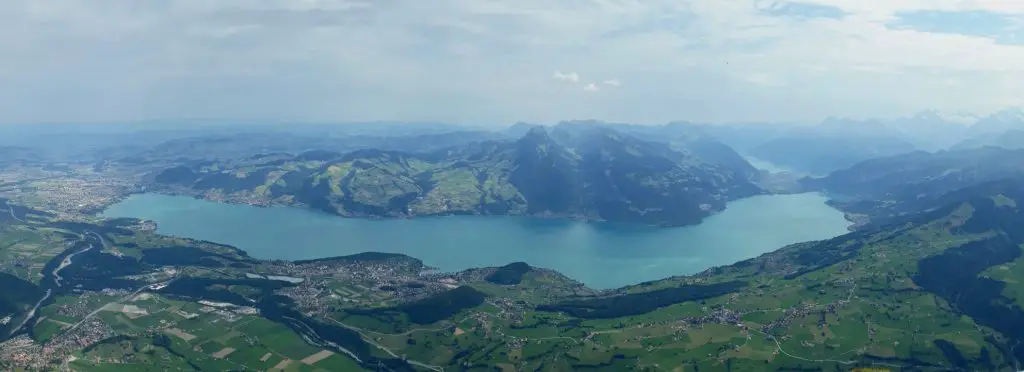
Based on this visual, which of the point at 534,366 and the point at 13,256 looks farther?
the point at 13,256

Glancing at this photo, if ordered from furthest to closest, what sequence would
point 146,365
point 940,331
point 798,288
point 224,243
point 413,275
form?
point 224,243, point 413,275, point 798,288, point 940,331, point 146,365

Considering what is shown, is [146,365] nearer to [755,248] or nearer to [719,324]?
[719,324]

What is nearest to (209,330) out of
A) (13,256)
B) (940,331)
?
(13,256)

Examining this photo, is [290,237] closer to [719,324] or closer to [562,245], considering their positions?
[562,245]

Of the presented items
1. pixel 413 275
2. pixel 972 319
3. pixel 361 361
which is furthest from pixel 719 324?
pixel 413 275

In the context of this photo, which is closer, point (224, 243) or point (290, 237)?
point (224, 243)

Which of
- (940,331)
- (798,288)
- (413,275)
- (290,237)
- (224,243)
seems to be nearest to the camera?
(940,331)

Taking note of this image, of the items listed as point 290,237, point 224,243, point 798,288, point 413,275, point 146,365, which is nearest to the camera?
point 146,365

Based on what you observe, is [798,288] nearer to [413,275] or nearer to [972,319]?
[972,319]

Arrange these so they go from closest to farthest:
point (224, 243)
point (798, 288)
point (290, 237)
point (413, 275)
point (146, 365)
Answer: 1. point (146, 365)
2. point (798, 288)
3. point (413, 275)
4. point (224, 243)
5. point (290, 237)
